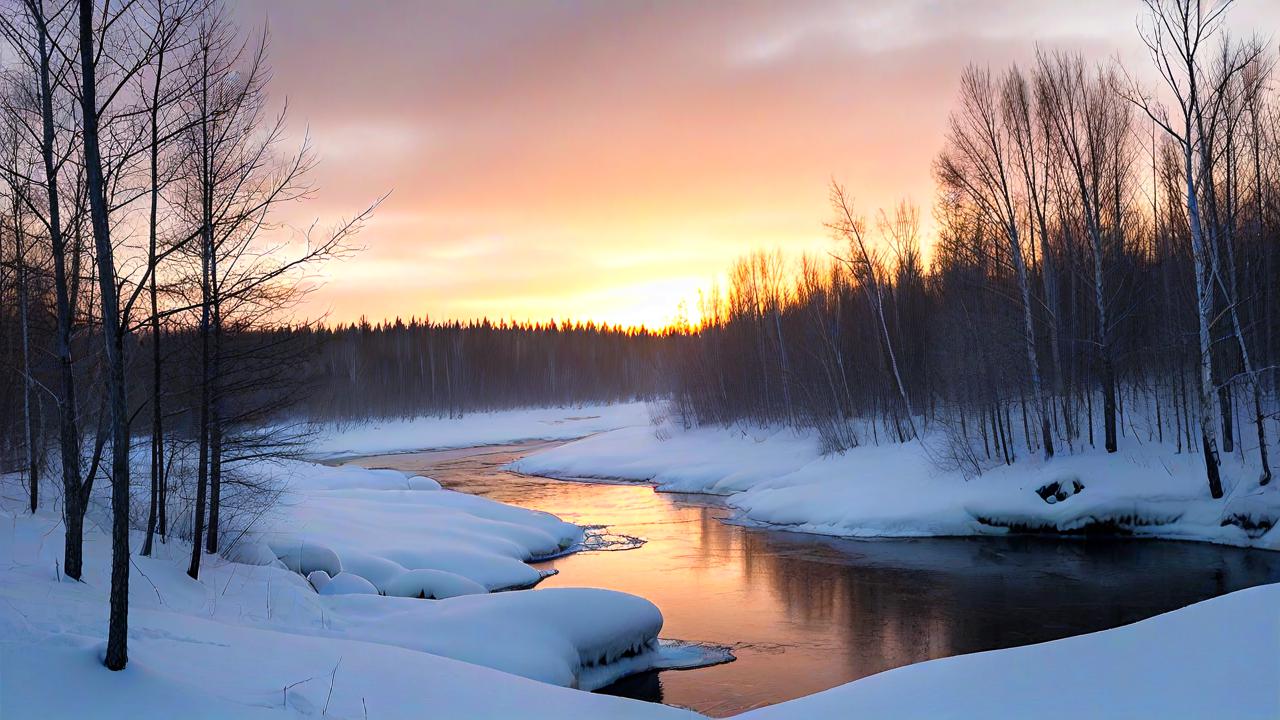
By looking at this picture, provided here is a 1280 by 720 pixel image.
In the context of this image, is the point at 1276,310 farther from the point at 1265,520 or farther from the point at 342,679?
the point at 342,679

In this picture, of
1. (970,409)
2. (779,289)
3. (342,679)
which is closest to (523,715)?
(342,679)

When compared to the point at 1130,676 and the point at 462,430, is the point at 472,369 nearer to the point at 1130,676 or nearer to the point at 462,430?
the point at 462,430

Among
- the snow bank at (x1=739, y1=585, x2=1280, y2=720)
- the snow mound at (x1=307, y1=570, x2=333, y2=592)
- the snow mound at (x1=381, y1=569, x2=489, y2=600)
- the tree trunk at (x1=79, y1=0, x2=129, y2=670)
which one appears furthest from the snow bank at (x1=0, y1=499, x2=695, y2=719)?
the snow bank at (x1=739, y1=585, x2=1280, y2=720)

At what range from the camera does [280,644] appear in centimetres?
723

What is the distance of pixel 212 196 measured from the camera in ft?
38.5

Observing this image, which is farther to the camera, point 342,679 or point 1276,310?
point 1276,310

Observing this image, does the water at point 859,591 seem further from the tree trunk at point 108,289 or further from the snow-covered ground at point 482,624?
the tree trunk at point 108,289

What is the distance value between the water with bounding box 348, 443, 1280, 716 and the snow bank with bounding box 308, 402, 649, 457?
3964cm

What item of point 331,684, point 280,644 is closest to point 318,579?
point 280,644

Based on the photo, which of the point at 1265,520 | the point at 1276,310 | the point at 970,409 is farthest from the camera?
the point at 970,409

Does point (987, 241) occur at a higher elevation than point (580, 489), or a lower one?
higher

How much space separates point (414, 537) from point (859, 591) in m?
9.26

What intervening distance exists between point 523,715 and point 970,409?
67.9 feet

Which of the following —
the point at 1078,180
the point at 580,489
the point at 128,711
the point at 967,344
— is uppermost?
the point at 1078,180
